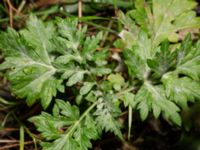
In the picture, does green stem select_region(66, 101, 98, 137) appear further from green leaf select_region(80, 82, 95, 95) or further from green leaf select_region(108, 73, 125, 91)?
green leaf select_region(108, 73, 125, 91)

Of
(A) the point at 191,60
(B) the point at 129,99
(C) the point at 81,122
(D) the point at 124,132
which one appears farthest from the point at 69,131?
(A) the point at 191,60

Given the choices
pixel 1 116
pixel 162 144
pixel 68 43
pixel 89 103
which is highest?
pixel 68 43

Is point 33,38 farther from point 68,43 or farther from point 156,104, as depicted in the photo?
point 156,104

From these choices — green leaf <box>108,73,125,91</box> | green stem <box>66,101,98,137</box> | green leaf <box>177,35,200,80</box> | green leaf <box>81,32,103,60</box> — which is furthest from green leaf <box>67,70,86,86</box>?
green leaf <box>177,35,200,80</box>

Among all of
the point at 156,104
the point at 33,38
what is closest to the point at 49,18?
the point at 33,38

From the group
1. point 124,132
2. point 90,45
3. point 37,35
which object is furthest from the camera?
point 124,132

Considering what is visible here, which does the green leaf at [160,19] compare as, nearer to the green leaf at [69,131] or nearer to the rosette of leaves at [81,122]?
the rosette of leaves at [81,122]

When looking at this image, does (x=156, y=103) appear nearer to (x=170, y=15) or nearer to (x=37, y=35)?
(x=170, y=15)

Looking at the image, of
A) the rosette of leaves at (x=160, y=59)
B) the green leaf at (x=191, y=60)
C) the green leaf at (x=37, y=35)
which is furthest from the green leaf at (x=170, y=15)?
the green leaf at (x=37, y=35)
